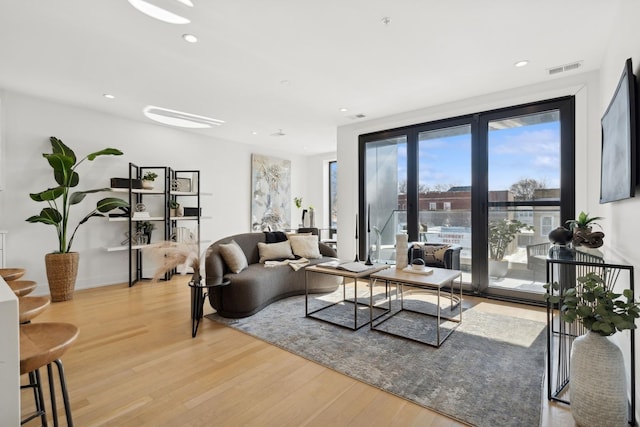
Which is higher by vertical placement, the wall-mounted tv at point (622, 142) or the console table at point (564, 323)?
the wall-mounted tv at point (622, 142)

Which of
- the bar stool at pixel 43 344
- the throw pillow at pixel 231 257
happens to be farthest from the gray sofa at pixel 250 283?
the bar stool at pixel 43 344

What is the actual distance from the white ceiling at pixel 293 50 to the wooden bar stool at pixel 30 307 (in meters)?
2.08

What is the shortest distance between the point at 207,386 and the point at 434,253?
3066 mm

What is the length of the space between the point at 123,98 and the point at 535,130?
5.32 m

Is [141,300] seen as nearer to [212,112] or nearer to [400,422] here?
[212,112]

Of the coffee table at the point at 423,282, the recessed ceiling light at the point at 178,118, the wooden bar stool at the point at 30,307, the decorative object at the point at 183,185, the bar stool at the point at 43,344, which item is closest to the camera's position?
the bar stool at the point at 43,344

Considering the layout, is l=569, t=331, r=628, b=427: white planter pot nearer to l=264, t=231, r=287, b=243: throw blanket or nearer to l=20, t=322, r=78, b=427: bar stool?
l=20, t=322, r=78, b=427: bar stool

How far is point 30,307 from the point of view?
151cm

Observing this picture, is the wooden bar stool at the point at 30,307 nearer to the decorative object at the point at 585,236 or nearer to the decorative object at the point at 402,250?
the decorative object at the point at 402,250

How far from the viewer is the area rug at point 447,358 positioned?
6.07 ft

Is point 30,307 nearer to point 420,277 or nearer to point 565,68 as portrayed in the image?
point 420,277

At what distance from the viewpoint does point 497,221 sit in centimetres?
408

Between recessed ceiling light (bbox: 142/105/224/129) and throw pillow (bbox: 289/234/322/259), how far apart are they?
248 centimetres

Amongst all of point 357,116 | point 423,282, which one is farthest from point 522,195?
point 357,116
